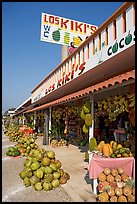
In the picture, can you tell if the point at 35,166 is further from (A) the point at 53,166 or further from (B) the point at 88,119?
(B) the point at 88,119

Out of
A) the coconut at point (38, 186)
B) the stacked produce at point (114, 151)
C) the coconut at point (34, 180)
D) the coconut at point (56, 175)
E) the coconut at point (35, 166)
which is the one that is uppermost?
the stacked produce at point (114, 151)

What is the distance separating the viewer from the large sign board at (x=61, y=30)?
1337cm

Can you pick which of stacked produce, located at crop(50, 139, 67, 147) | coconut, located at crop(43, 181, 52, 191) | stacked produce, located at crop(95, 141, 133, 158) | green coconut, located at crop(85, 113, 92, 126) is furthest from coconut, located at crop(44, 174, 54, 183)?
stacked produce, located at crop(50, 139, 67, 147)

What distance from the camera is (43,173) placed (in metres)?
5.35

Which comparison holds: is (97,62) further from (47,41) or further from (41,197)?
(47,41)

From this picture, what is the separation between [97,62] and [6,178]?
4.36 metres

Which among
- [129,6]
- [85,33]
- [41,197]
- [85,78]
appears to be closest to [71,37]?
[85,33]

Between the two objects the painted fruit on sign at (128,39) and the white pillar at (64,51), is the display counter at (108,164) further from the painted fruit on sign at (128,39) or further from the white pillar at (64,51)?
the white pillar at (64,51)

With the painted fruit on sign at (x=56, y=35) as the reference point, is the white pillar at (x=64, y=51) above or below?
below

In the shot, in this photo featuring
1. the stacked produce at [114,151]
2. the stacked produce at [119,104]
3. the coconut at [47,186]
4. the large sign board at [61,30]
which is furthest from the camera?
the large sign board at [61,30]

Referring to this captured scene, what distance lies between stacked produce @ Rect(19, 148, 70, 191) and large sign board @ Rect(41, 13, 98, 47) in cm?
889

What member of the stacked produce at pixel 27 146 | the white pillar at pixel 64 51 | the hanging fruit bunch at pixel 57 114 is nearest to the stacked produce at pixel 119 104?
the stacked produce at pixel 27 146

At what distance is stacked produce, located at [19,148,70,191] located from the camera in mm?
5238

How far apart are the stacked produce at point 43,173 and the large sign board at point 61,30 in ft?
29.2
